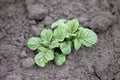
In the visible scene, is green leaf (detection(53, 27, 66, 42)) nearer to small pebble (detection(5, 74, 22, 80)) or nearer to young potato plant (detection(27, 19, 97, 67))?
young potato plant (detection(27, 19, 97, 67))

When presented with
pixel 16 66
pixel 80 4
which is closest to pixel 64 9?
pixel 80 4

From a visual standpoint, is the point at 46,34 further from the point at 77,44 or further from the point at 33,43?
the point at 77,44

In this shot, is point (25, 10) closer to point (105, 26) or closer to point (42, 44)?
point (42, 44)

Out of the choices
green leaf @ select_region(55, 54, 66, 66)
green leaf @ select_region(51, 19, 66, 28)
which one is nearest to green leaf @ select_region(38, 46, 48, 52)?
green leaf @ select_region(55, 54, 66, 66)

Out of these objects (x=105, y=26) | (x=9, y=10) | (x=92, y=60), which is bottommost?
(x=92, y=60)

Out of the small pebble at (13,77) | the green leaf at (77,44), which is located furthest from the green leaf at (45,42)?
the small pebble at (13,77)

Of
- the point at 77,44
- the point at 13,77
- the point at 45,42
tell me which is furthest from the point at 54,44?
the point at 13,77

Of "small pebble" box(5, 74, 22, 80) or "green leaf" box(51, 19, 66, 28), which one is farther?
"green leaf" box(51, 19, 66, 28)
